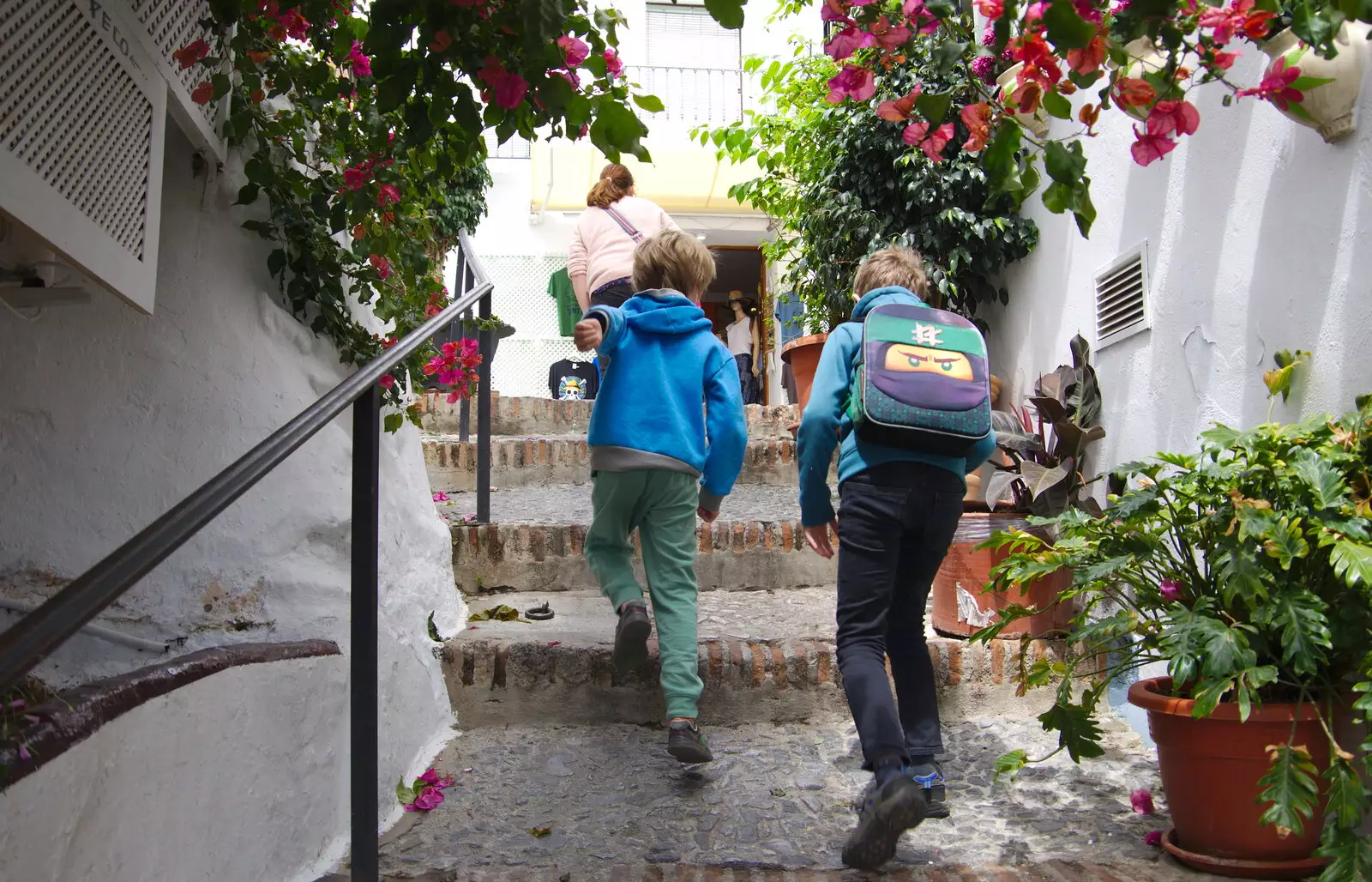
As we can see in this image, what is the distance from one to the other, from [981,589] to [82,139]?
2.55m

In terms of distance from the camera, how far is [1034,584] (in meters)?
3.25

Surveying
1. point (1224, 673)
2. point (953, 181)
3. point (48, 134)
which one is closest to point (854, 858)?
point (1224, 673)

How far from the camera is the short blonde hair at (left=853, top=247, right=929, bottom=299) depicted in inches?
98.0

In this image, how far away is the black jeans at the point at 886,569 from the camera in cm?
217

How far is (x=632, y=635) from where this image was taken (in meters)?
2.59

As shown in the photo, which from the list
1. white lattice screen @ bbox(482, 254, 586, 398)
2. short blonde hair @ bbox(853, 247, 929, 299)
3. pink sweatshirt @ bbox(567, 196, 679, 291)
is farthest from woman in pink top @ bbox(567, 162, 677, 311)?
white lattice screen @ bbox(482, 254, 586, 398)

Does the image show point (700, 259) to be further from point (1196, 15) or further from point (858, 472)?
point (1196, 15)

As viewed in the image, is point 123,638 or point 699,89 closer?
point 123,638

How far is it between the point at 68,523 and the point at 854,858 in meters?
1.55

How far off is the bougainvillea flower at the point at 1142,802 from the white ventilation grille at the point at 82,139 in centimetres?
219

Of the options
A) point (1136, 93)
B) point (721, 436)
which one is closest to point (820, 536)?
point (721, 436)

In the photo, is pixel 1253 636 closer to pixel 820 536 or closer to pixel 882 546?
pixel 882 546

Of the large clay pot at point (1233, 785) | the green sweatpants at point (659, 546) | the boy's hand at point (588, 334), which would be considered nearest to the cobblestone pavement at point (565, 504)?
the green sweatpants at point (659, 546)

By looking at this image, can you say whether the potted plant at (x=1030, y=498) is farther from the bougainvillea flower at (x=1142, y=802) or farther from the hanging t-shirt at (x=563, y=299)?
the hanging t-shirt at (x=563, y=299)
